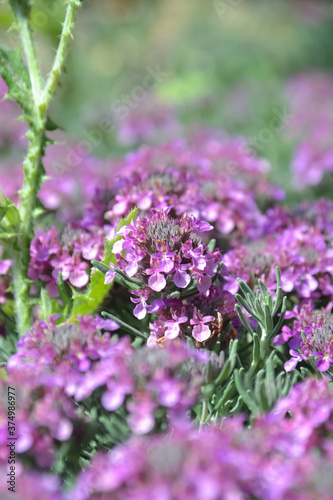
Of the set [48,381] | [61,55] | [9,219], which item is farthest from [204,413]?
[61,55]

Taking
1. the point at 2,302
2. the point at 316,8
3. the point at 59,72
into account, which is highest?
the point at 59,72

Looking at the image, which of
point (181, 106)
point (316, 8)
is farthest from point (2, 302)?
point (316, 8)

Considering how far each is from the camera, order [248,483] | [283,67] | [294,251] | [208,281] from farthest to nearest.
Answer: [283,67], [294,251], [208,281], [248,483]

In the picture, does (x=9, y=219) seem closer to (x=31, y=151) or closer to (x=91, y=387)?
(x=31, y=151)

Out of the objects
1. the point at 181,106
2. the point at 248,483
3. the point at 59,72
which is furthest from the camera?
the point at 181,106

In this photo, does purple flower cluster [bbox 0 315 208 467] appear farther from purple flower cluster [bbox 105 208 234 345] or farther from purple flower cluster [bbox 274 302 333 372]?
purple flower cluster [bbox 274 302 333 372]

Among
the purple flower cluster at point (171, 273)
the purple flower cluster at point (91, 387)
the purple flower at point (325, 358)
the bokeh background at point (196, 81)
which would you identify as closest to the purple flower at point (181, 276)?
the purple flower cluster at point (171, 273)

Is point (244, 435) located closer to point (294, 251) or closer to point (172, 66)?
point (294, 251)
